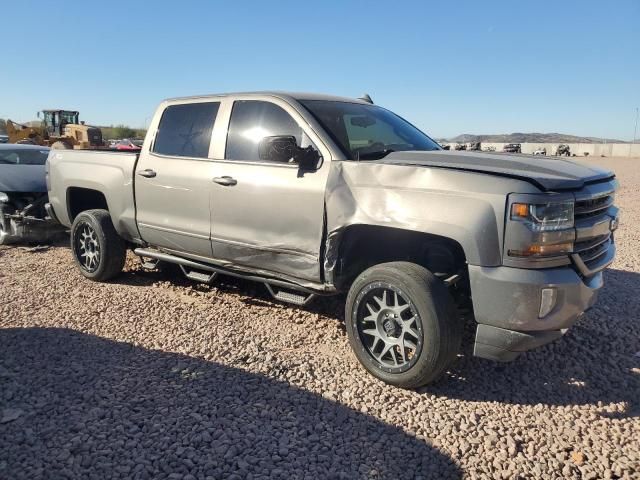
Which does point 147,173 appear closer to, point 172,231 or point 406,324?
point 172,231

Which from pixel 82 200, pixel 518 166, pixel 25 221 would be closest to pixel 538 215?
pixel 518 166

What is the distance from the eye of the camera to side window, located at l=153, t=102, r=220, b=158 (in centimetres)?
489

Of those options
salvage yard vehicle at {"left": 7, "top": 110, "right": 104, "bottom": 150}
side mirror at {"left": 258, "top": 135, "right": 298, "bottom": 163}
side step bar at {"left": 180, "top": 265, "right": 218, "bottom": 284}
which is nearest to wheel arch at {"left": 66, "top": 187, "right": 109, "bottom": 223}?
→ side step bar at {"left": 180, "top": 265, "right": 218, "bottom": 284}

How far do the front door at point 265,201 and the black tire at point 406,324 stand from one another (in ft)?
1.66

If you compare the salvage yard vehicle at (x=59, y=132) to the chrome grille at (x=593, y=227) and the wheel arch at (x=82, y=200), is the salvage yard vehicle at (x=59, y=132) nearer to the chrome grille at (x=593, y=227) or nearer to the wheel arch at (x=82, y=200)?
the wheel arch at (x=82, y=200)

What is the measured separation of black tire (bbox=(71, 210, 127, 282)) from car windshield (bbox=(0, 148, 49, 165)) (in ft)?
12.4

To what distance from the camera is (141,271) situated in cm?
656

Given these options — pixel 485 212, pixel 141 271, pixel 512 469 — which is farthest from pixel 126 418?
pixel 141 271

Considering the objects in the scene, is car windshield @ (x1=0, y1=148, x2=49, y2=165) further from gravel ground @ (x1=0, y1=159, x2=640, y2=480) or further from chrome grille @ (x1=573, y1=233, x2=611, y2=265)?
chrome grille @ (x1=573, y1=233, x2=611, y2=265)

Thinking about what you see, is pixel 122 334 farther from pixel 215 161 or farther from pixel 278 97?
pixel 278 97

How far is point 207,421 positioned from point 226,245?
5.96 ft

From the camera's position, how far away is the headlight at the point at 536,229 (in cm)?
309

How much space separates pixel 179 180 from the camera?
4918mm

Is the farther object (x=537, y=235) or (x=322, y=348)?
(x=322, y=348)
